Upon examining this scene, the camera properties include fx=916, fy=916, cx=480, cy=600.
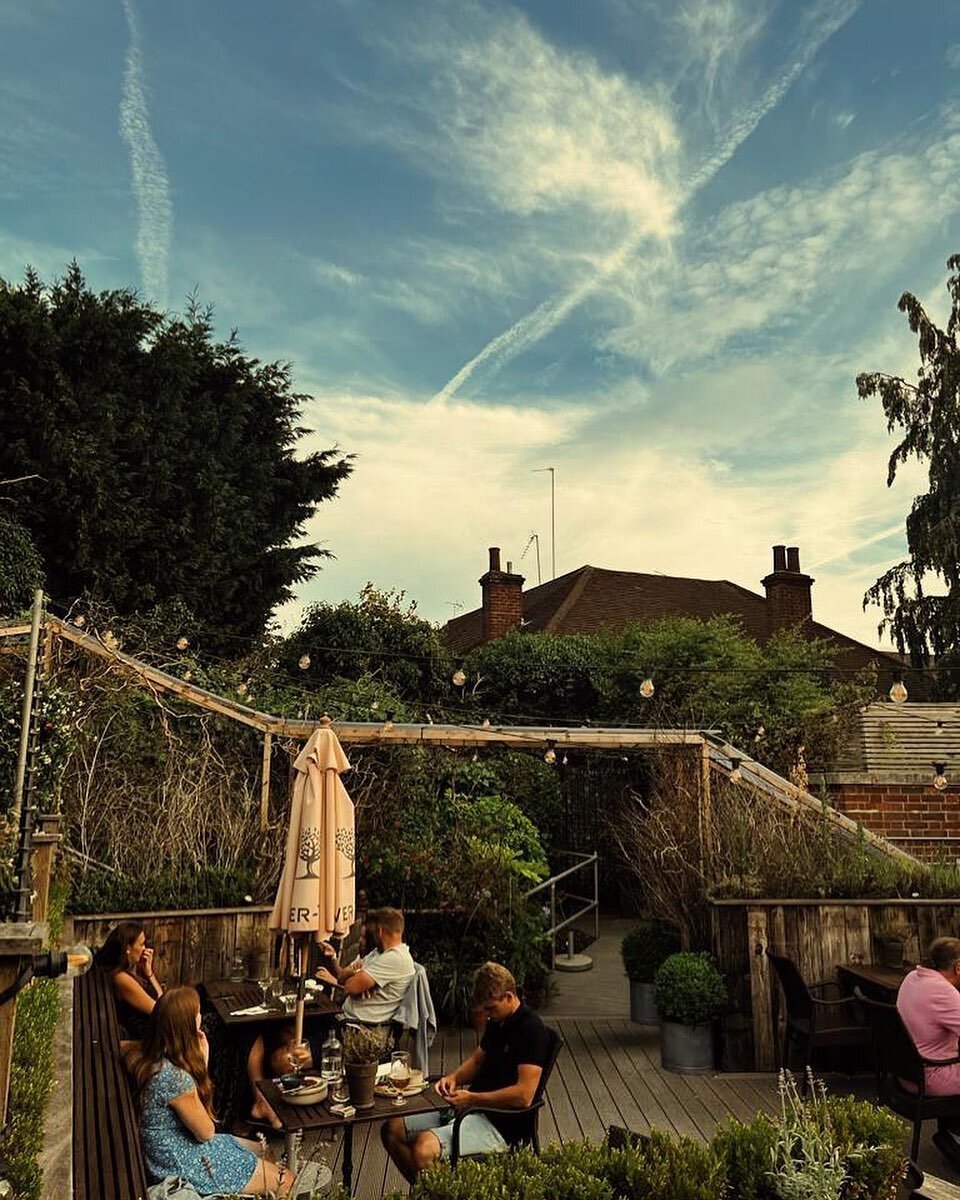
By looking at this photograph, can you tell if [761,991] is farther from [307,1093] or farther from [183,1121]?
[183,1121]

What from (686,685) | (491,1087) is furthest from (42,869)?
(686,685)

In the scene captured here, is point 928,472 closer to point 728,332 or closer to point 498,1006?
point 728,332

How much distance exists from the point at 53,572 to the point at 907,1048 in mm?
12745

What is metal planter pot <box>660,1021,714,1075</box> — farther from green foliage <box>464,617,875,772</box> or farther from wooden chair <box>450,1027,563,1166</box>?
green foliage <box>464,617,875,772</box>

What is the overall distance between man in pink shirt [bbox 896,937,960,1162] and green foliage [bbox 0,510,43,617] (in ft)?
36.4

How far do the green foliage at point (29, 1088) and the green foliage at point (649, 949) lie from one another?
16.2 feet

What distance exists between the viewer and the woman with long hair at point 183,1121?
3.58 metres

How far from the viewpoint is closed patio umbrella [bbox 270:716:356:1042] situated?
5.24m

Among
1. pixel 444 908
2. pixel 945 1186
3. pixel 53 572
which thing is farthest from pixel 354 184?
pixel 945 1186

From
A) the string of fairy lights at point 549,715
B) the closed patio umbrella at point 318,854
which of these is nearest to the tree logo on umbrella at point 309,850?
the closed patio umbrella at point 318,854

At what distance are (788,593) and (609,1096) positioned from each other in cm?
1655

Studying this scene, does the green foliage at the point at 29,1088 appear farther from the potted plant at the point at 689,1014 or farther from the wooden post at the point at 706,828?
the wooden post at the point at 706,828

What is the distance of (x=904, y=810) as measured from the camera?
10445 millimetres

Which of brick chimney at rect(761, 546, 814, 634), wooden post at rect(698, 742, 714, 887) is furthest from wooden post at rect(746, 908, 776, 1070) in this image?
brick chimney at rect(761, 546, 814, 634)
